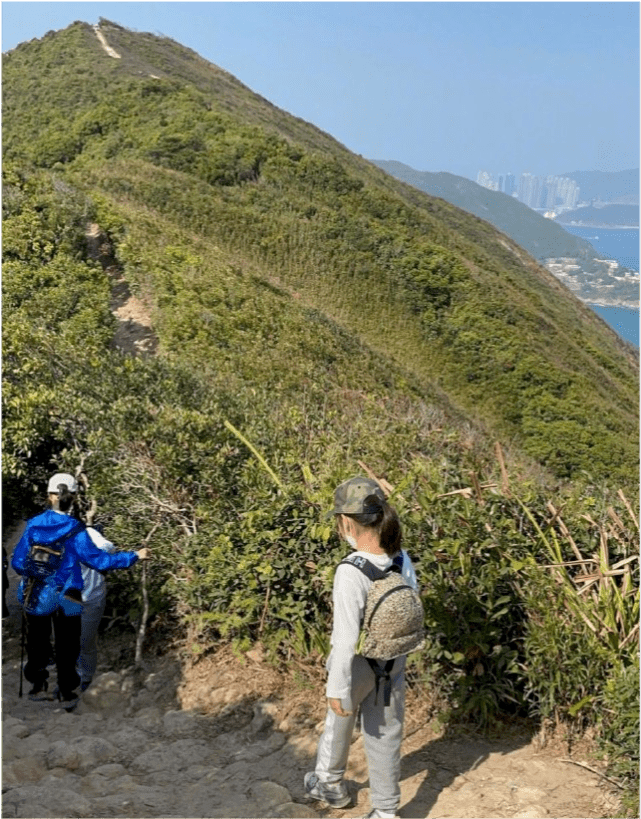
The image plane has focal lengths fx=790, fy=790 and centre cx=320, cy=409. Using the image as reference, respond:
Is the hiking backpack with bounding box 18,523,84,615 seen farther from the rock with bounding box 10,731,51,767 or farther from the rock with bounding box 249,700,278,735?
the rock with bounding box 249,700,278,735

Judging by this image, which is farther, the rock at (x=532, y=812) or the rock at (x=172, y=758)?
the rock at (x=172, y=758)

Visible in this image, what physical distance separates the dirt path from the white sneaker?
0.15 ft

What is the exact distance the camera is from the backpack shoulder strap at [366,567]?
118 inches

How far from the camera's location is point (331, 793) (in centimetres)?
327

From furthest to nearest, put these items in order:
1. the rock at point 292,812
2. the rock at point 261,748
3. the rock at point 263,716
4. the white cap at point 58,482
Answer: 1. the white cap at point 58,482
2. the rock at point 263,716
3. the rock at point 261,748
4. the rock at point 292,812

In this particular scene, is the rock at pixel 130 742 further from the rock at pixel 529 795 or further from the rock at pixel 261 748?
the rock at pixel 529 795

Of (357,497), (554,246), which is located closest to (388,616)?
(357,497)

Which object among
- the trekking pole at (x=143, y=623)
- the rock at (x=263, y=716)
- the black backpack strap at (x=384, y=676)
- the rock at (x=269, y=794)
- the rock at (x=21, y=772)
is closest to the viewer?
the black backpack strap at (x=384, y=676)

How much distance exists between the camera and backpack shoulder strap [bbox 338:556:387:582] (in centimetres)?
301

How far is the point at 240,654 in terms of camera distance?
439 centimetres

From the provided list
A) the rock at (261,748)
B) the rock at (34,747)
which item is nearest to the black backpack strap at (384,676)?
the rock at (261,748)

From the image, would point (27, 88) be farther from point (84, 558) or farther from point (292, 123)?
point (84, 558)

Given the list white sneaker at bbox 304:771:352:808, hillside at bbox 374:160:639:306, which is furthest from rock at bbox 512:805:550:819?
hillside at bbox 374:160:639:306

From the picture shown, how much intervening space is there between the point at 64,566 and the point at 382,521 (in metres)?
1.99
